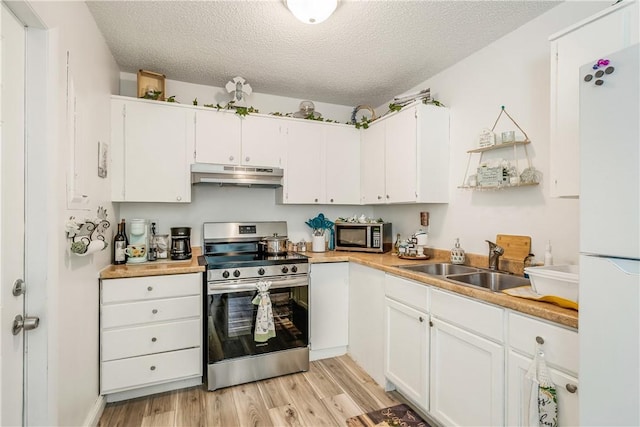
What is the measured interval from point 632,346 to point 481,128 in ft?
5.69

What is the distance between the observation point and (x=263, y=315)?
2.36 metres

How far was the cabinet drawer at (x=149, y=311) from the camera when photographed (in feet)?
6.73

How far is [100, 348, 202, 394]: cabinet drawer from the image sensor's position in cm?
205

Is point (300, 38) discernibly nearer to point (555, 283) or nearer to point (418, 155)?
point (418, 155)

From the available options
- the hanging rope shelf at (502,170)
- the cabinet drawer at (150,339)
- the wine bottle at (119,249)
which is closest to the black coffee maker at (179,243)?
the wine bottle at (119,249)

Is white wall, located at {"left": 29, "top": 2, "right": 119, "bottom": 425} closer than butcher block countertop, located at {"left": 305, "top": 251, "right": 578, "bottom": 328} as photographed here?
No

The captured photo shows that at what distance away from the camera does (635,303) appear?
88 cm

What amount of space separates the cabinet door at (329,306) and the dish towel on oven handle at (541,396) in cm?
163

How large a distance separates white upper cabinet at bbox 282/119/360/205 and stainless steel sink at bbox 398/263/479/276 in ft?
3.70

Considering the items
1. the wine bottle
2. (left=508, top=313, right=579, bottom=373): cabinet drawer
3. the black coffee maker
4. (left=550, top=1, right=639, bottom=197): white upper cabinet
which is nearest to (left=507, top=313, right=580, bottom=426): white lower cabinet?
(left=508, top=313, right=579, bottom=373): cabinet drawer

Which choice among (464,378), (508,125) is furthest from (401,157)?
(464,378)

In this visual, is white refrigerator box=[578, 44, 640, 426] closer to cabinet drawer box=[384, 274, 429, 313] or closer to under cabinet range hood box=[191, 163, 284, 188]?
cabinet drawer box=[384, 274, 429, 313]

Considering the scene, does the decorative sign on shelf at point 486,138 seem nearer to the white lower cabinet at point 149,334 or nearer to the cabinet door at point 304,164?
the cabinet door at point 304,164

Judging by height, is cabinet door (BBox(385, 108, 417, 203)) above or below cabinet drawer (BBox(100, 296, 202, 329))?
above
